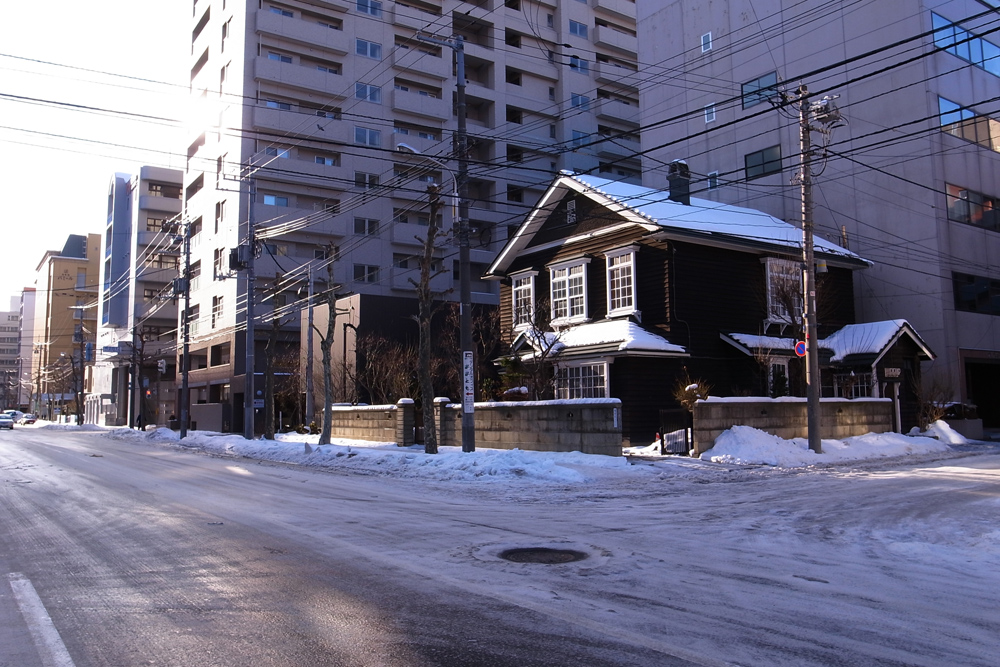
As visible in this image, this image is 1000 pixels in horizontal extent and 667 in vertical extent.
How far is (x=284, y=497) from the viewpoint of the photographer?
1359cm

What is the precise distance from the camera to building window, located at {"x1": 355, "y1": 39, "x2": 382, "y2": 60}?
55688 mm

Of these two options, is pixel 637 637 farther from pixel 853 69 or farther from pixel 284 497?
pixel 853 69

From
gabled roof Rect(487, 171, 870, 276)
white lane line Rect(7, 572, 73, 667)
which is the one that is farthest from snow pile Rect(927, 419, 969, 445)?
white lane line Rect(7, 572, 73, 667)

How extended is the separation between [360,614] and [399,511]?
5.90m

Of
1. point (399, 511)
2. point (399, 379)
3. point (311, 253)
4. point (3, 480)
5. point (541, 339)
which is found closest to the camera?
point (399, 511)

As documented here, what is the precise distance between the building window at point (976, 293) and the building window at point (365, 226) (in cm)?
3591

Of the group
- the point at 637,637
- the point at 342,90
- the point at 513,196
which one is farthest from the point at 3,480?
the point at 513,196

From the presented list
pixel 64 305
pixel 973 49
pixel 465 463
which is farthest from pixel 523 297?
pixel 64 305

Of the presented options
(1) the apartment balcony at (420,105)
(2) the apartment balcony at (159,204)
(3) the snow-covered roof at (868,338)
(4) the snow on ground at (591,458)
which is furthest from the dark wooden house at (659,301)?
(2) the apartment balcony at (159,204)

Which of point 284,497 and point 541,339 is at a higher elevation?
point 541,339

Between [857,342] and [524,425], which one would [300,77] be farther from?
[857,342]

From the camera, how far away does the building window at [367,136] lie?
54531 mm

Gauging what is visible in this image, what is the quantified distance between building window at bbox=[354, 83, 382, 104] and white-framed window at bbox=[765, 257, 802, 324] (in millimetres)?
35929

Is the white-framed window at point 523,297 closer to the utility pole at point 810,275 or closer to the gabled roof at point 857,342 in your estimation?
the gabled roof at point 857,342
